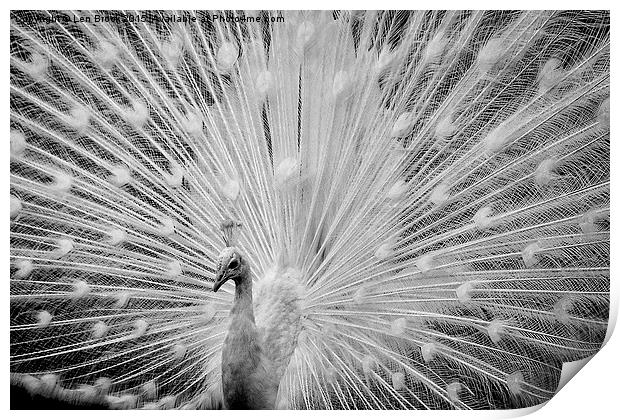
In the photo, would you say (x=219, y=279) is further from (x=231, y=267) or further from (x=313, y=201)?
(x=313, y=201)

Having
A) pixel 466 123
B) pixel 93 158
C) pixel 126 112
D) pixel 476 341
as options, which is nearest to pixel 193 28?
pixel 126 112

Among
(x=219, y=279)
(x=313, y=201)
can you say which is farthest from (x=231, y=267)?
(x=313, y=201)

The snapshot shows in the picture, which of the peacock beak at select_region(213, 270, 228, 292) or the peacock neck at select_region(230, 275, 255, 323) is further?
the peacock neck at select_region(230, 275, 255, 323)

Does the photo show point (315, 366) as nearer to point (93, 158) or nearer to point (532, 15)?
point (93, 158)

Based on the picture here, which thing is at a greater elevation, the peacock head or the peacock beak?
the peacock head

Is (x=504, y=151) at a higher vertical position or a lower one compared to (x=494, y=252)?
higher
